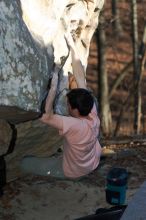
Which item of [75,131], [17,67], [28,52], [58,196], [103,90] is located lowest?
[58,196]

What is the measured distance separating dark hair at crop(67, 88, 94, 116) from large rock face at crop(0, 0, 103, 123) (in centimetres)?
33

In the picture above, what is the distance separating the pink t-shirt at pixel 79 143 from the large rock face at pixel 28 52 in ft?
1.37

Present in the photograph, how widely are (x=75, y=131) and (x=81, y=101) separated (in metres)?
0.32

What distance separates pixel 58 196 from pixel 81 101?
6.98 feet

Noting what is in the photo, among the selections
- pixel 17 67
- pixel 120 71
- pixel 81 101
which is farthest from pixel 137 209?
pixel 120 71

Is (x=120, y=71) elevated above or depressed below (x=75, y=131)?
above

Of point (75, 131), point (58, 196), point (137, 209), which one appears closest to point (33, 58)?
point (75, 131)

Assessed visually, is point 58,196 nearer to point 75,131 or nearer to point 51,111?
point 75,131

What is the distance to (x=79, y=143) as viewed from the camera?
575cm

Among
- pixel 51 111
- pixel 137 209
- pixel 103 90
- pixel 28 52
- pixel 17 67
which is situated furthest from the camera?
pixel 103 90

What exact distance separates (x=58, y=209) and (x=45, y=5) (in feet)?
8.34

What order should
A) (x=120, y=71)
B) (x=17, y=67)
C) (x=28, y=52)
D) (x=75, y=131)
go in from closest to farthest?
(x=17, y=67)
(x=28, y=52)
(x=75, y=131)
(x=120, y=71)

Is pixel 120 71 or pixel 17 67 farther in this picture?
pixel 120 71

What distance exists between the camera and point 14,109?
4812mm
